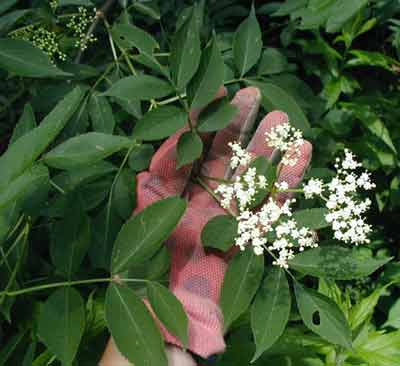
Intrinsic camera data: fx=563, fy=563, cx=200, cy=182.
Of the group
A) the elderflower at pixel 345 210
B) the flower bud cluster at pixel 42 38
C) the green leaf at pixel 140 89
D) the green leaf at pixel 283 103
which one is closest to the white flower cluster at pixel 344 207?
the elderflower at pixel 345 210

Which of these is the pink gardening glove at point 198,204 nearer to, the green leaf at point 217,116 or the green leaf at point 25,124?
the green leaf at point 217,116

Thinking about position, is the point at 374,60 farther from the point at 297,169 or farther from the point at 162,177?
the point at 162,177

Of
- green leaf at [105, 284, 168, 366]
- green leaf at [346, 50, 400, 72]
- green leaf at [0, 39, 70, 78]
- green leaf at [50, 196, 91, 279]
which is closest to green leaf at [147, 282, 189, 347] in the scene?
green leaf at [105, 284, 168, 366]

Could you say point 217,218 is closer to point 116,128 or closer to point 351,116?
point 116,128

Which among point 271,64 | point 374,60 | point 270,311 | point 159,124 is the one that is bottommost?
point 374,60

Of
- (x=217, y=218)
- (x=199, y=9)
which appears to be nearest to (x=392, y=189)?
(x=199, y=9)

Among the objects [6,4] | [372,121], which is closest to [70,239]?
[6,4]

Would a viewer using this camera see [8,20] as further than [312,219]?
Yes
